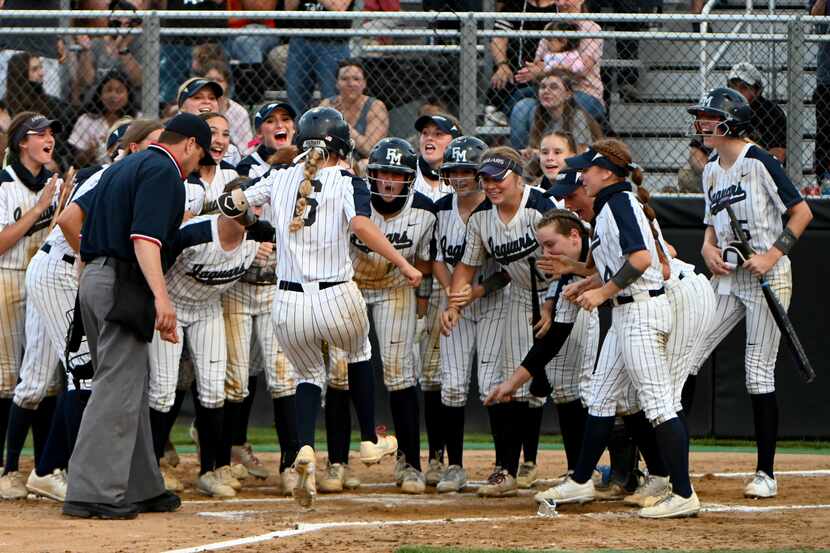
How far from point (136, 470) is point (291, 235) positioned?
141 centimetres

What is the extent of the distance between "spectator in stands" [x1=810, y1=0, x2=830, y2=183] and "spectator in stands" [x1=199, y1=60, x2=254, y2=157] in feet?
13.1

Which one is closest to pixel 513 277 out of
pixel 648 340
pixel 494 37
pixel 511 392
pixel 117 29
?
pixel 511 392

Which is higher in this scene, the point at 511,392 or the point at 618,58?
the point at 618,58

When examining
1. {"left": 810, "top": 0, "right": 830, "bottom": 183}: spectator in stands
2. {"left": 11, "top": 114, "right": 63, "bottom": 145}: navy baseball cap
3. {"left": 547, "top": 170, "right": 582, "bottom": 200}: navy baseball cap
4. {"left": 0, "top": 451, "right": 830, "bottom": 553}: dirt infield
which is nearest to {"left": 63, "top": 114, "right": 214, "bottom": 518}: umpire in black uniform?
{"left": 0, "top": 451, "right": 830, "bottom": 553}: dirt infield

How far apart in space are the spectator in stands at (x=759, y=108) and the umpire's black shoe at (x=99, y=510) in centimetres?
532

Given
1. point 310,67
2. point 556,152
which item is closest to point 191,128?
point 556,152

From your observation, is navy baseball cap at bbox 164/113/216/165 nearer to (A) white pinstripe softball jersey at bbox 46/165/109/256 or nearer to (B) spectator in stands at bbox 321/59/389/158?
(A) white pinstripe softball jersey at bbox 46/165/109/256

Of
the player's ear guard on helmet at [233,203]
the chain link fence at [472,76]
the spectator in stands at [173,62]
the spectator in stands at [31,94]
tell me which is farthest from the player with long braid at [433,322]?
the spectator in stands at [31,94]

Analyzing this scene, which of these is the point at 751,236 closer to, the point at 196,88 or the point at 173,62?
the point at 196,88

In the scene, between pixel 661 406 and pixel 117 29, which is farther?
pixel 117 29

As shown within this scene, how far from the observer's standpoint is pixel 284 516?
6.58 metres

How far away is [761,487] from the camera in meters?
7.34

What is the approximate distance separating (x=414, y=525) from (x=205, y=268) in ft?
6.12

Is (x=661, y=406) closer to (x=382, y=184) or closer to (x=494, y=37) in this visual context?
(x=382, y=184)
